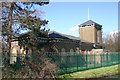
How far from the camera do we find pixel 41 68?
32.3 ft

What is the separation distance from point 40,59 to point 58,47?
12.3 m

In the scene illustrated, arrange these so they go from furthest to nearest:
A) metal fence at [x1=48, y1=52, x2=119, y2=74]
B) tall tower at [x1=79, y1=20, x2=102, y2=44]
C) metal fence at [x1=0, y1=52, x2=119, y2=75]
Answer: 1. tall tower at [x1=79, y1=20, x2=102, y2=44]
2. metal fence at [x1=48, y1=52, x2=119, y2=74]
3. metal fence at [x1=0, y1=52, x2=119, y2=75]

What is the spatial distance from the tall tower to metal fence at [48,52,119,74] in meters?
15.5

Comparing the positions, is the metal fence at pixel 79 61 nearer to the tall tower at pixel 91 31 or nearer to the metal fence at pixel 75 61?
the metal fence at pixel 75 61

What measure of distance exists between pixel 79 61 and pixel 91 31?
23.2m

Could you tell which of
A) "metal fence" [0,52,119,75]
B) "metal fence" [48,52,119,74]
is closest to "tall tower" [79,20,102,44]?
"metal fence" [48,52,119,74]

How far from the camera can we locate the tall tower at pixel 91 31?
38625 mm

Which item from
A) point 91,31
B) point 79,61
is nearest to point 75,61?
point 79,61

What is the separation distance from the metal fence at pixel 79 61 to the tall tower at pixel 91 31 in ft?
51.0

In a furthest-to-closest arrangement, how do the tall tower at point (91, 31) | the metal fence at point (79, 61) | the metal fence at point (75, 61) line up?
the tall tower at point (91, 31) < the metal fence at point (79, 61) < the metal fence at point (75, 61)

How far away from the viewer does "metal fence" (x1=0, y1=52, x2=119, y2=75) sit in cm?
1291

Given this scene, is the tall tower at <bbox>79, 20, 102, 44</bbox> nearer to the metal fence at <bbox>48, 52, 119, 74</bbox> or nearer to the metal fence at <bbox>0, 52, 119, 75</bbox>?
the metal fence at <bbox>48, 52, 119, 74</bbox>

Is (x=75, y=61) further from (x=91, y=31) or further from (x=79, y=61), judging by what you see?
(x=91, y=31)

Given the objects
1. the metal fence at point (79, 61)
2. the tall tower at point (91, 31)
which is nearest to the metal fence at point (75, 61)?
the metal fence at point (79, 61)
